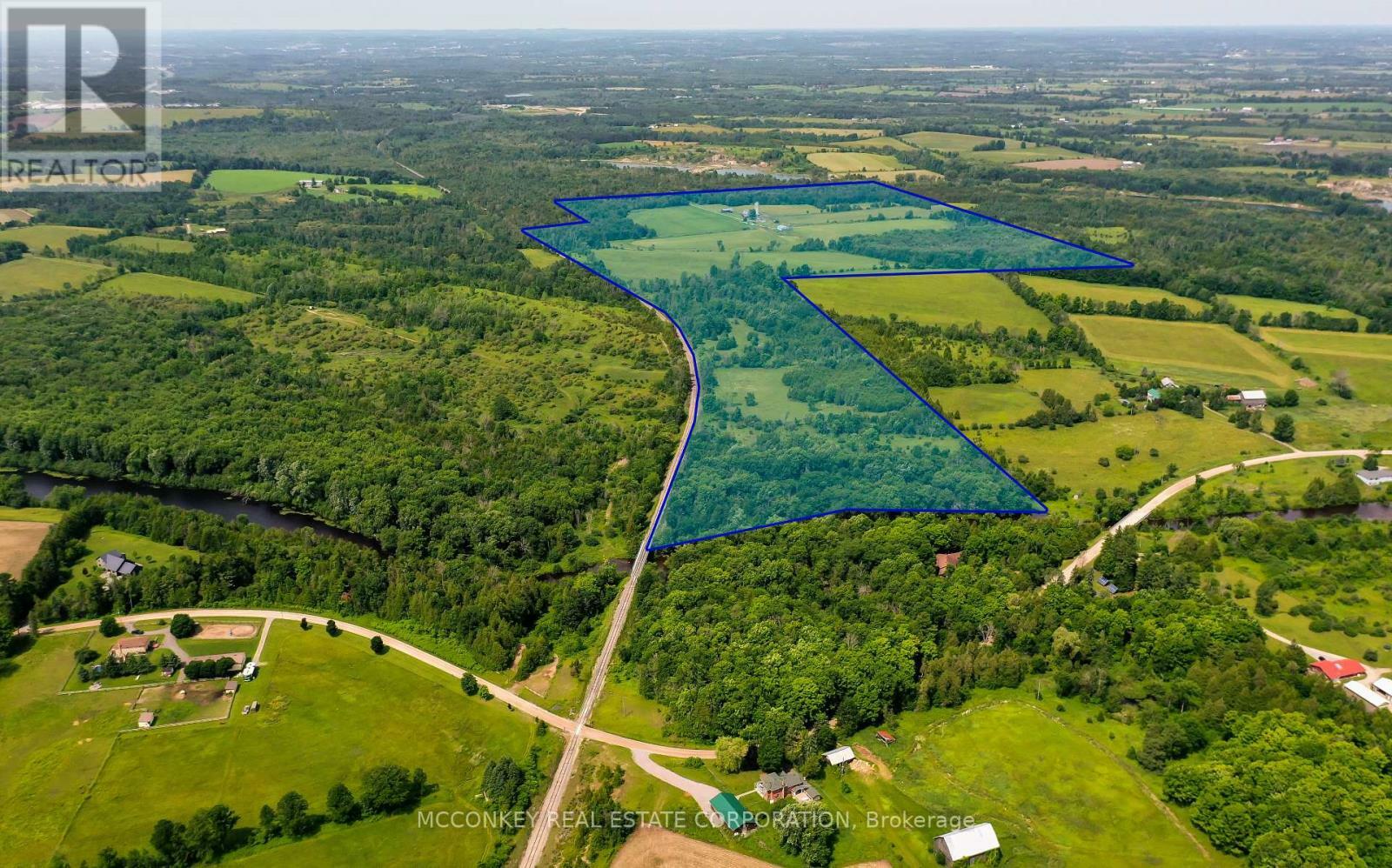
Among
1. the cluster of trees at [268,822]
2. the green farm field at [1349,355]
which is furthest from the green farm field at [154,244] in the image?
the green farm field at [1349,355]

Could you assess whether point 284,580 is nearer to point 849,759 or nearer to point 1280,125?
point 849,759

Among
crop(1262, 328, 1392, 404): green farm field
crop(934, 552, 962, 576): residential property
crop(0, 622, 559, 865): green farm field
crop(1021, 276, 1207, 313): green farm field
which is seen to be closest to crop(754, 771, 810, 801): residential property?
crop(0, 622, 559, 865): green farm field

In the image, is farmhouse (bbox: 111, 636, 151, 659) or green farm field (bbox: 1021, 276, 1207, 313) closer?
farmhouse (bbox: 111, 636, 151, 659)

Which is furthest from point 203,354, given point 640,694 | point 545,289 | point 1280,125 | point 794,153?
point 1280,125

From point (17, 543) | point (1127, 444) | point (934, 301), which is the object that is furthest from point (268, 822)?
point (934, 301)

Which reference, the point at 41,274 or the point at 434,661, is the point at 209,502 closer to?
the point at 434,661

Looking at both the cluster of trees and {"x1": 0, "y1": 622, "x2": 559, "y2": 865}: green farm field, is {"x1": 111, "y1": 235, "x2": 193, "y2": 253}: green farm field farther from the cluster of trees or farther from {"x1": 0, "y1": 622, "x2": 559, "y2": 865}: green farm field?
the cluster of trees

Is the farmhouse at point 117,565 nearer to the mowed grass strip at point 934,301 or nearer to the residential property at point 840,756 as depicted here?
the residential property at point 840,756
